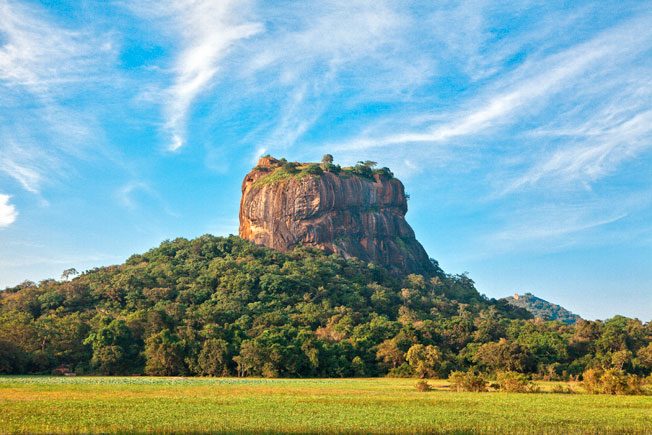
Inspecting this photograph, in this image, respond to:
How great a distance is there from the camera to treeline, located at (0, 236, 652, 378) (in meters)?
60.1

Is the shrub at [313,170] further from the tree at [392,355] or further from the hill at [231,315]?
the tree at [392,355]

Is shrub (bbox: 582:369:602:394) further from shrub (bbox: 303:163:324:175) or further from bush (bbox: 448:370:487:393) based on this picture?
shrub (bbox: 303:163:324:175)

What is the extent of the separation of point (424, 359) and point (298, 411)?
114 feet

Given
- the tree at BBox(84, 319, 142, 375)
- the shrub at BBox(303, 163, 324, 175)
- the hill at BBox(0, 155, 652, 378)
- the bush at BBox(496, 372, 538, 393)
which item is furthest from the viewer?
the shrub at BBox(303, 163, 324, 175)

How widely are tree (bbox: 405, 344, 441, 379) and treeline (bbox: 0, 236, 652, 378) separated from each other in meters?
0.14

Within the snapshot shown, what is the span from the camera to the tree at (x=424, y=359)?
61.0 meters

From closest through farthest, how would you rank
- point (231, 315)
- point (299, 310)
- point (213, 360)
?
point (213, 360), point (231, 315), point (299, 310)

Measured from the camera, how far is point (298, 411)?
29594mm

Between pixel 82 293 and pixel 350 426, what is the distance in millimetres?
68866

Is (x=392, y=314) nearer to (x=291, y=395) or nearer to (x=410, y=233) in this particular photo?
(x=410, y=233)

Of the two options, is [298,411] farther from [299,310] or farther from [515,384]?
[299,310]

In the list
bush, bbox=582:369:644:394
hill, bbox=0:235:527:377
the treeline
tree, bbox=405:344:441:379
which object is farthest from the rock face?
bush, bbox=582:369:644:394

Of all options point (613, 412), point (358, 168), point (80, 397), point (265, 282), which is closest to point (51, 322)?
point (265, 282)

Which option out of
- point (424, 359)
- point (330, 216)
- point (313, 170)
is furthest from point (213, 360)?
point (313, 170)
